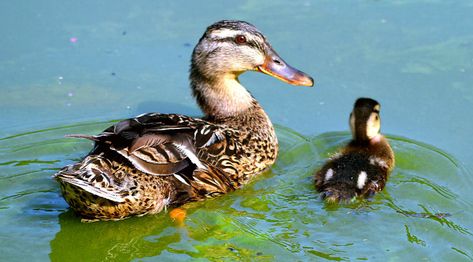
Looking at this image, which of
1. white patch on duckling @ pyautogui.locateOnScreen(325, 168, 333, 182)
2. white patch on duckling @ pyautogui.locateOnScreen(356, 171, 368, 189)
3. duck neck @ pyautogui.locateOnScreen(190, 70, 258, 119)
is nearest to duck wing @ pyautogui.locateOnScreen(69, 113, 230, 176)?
duck neck @ pyautogui.locateOnScreen(190, 70, 258, 119)

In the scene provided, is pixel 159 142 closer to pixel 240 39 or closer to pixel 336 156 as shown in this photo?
pixel 240 39

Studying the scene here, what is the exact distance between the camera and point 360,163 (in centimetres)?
557

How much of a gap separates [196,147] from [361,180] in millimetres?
1051

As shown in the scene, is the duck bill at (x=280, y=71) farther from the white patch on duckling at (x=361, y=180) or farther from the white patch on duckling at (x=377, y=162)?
the white patch on duckling at (x=361, y=180)

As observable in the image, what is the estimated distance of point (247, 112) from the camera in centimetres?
603

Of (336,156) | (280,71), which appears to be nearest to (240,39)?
(280,71)

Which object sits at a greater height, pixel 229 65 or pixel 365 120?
pixel 229 65

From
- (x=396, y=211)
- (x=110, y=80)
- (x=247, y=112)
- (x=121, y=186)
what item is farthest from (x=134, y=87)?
(x=396, y=211)

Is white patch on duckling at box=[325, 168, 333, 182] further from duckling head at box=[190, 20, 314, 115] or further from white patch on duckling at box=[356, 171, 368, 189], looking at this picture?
duckling head at box=[190, 20, 314, 115]

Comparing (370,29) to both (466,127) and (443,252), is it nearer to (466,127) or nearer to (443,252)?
(466,127)

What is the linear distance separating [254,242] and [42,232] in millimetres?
1244

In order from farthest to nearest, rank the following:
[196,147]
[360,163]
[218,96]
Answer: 1. [218,96]
2. [360,163]
3. [196,147]

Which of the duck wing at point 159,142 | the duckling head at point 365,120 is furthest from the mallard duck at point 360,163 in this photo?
the duck wing at point 159,142

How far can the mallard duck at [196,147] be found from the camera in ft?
16.3
